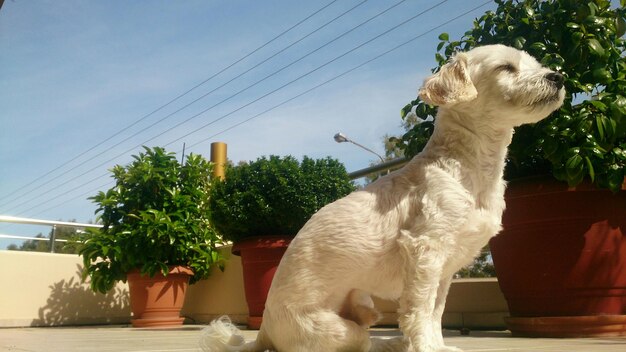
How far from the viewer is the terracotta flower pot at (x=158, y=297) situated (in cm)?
658

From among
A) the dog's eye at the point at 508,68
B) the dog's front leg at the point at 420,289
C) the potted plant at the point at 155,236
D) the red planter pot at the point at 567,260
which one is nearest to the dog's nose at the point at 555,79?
the dog's eye at the point at 508,68

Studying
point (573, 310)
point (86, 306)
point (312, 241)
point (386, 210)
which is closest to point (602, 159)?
point (573, 310)

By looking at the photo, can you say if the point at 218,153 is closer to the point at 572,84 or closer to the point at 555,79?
the point at 572,84

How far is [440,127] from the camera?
2.24 meters

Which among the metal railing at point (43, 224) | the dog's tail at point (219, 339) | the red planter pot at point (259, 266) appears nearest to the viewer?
the dog's tail at point (219, 339)

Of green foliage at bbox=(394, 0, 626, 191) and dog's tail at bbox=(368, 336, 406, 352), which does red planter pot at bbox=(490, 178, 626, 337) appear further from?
dog's tail at bbox=(368, 336, 406, 352)

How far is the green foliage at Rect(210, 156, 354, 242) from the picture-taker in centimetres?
512

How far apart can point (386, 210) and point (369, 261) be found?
20cm

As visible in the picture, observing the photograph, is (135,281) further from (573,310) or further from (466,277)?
(573,310)

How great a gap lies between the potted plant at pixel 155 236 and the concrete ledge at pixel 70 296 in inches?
15.4

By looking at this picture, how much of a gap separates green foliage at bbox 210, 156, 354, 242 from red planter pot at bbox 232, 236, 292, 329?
4.9 inches

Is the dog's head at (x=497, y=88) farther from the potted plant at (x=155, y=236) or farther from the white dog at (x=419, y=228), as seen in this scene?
the potted plant at (x=155, y=236)

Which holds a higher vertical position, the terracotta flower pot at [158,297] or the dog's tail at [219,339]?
the terracotta flower pot at [158,297]

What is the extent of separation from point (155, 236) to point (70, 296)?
2.25 meters
